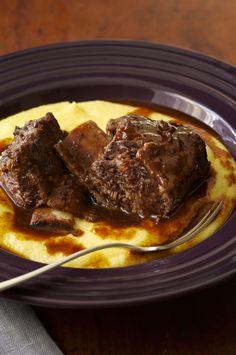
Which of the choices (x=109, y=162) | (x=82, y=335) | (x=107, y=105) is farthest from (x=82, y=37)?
(x=82, y=335)

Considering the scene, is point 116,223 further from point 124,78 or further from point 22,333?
point 124,78

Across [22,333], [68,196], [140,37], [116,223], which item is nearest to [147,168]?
[116,223]

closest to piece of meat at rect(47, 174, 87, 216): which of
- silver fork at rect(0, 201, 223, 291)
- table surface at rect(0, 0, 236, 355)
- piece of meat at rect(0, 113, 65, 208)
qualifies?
piece of meat at rect(0, 113, 65, 208)

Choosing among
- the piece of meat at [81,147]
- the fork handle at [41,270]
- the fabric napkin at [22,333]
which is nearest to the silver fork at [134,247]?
the fork handle at [41,270]

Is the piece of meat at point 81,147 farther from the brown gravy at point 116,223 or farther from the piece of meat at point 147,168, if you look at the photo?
the brown gravy at point 116,223

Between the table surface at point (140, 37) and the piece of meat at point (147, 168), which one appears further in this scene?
the piece of meat at point (147, 168)

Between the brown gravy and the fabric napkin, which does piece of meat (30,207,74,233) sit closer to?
the brown gravy

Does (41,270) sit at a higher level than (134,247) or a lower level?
lower
